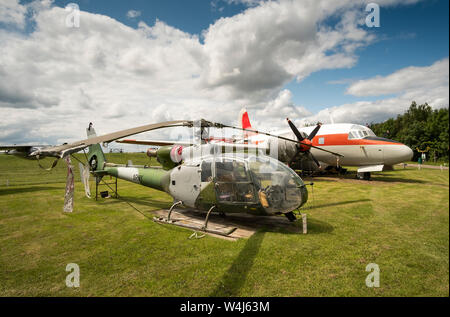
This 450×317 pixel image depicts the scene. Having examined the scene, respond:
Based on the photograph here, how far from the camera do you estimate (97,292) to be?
14.0 feet

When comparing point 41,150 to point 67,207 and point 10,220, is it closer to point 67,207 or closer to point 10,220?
point 67,207

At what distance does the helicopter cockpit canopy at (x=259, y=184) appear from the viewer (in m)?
6.59

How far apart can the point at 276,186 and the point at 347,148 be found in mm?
12516

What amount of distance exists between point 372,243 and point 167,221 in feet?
20.9

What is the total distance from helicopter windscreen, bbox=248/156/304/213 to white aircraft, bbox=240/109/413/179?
941 centimetres

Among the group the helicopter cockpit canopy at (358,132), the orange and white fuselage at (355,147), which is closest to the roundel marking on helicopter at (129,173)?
the orange and white fuselage at (355,147)

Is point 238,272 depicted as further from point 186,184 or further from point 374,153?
point 374,153

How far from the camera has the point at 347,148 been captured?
16453mm

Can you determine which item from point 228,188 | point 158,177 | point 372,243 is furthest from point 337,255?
point 158,177

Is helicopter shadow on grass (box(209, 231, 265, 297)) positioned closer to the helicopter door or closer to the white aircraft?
the helicopter door

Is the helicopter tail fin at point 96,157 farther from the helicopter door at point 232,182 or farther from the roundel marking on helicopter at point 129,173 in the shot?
the helicopter door at point 232,182

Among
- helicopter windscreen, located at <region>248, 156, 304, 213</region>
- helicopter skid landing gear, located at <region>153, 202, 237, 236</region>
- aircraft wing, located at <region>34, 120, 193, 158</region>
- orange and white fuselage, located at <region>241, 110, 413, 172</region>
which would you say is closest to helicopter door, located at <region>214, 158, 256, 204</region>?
helicopter windscreen, located at <region>248, 156, 304, 213</region>

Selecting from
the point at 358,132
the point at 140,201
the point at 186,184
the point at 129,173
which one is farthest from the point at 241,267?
the point at 358,132

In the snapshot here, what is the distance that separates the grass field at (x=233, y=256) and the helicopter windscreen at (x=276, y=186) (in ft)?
3.02
